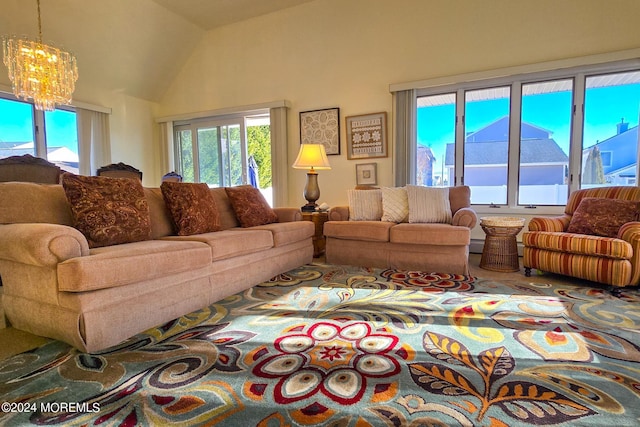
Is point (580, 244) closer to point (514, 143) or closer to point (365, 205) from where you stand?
point (514, 143)

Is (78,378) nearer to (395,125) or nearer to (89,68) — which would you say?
(395,125)

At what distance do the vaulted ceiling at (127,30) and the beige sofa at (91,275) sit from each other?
3228mm

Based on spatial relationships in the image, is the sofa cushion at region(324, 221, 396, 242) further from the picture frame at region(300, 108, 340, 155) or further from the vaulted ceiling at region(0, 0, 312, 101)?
the vaulted ceiling at region(0, 0, 312, 101)

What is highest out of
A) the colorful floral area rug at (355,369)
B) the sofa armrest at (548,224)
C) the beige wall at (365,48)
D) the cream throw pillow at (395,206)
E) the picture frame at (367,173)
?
the beige wall at (365,48)

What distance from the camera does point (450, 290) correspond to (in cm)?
265

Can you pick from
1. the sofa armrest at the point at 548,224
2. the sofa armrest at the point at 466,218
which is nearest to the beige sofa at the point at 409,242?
the sofa armrest at the point at 466,218

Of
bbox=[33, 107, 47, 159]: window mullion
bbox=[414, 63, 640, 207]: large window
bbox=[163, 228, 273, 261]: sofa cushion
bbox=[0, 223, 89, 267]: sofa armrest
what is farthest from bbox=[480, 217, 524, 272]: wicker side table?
bbox=[33, 107, 47, 159]: window mullion

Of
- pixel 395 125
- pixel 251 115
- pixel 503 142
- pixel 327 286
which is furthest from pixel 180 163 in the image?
pixel 503 142

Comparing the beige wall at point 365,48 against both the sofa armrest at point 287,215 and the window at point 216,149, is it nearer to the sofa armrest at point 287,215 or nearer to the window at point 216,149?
the window at point 216,149

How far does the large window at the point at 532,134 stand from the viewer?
3.68 meters

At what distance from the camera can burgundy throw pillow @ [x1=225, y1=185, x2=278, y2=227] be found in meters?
3.31

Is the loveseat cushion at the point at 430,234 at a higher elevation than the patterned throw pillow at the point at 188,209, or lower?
lower

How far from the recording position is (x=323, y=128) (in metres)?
4.98

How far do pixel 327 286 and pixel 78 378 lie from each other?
1.75 metres
